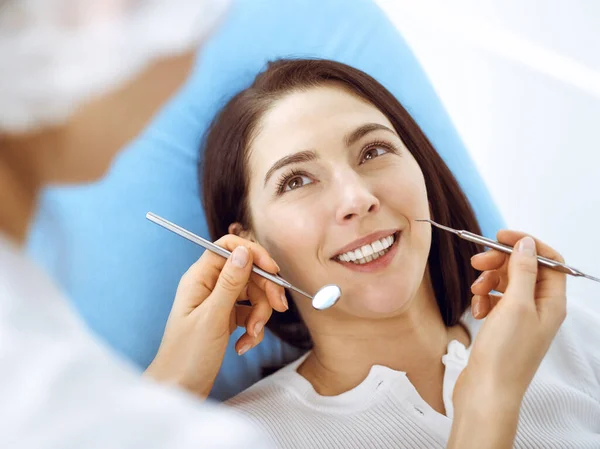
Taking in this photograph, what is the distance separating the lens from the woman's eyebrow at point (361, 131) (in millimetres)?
787

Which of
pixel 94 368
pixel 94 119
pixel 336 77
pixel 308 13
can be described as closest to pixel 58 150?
pixel 94 119

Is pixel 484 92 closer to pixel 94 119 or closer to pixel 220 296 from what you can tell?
pixel 220 296

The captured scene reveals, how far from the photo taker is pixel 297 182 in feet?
2.60

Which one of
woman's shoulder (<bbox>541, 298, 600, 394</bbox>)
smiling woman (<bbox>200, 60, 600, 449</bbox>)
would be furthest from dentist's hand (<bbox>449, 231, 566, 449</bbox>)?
woman's shoulder (<bbox>541, 298, 600, 394</bbox>)

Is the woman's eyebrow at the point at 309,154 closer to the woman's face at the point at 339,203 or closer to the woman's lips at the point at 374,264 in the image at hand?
the woman's face at the point at 339,203

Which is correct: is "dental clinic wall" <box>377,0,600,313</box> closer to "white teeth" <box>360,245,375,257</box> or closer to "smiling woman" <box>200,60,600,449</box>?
"smiling woman" <box>200,60,600,449</box>

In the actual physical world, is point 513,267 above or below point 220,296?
above

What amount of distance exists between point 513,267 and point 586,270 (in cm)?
34

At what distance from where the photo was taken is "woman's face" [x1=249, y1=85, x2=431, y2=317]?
764 mm

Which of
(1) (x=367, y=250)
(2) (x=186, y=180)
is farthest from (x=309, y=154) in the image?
(2) (x=186, y=180)

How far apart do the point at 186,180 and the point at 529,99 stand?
561 mm

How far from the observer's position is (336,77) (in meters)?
0.87

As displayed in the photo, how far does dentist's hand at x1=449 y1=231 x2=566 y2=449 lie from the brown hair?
9.4 inches

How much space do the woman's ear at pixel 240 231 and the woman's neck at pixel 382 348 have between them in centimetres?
15
